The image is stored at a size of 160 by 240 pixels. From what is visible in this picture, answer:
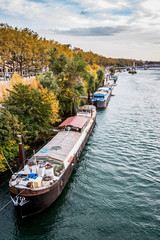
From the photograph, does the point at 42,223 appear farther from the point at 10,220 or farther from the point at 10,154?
the point at 10,154

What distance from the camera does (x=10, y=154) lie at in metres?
25.5

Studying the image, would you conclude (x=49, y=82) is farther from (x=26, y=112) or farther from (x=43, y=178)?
(x=43, y=178)

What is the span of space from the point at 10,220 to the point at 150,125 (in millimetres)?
35901

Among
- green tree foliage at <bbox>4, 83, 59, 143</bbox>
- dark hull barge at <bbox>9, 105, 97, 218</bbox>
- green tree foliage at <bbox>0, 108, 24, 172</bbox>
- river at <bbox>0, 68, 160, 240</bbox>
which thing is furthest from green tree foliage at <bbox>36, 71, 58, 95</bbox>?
dark hull barge at <bbox>9, 105, 97, 218</bbox>

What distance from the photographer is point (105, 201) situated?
1998 cm

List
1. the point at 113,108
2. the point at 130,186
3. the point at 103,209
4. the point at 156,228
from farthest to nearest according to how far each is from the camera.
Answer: the point at 113,108
the point at 130,186
the point at 103,209
the point at 156,228

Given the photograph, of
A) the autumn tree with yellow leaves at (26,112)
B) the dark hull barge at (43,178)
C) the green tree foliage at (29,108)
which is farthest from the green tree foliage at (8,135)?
the dark hull barge at (43,178)

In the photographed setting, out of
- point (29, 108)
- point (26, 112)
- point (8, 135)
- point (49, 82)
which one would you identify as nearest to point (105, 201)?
point (8, 135)

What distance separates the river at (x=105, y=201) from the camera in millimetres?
16438

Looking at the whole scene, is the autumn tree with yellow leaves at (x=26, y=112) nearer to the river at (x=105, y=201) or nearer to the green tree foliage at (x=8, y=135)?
the green tree foliage at (x=8, y=135)

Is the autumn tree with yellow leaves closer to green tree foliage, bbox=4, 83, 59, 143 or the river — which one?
green tree foliage, bbox=4, 83, 59, 143

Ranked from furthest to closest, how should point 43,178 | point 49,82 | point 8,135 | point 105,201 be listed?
1. point 49,82
2. point 8,135
3. point 105,201
4. point 43,178

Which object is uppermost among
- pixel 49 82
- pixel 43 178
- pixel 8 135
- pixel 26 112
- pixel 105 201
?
pixel 49 82

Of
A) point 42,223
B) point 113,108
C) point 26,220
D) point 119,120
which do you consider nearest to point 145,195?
point 42,223
